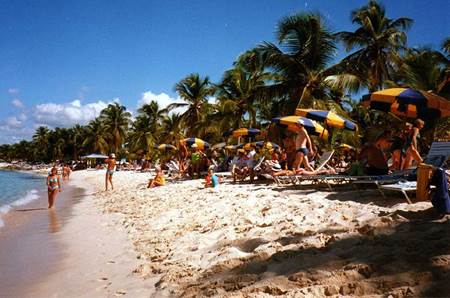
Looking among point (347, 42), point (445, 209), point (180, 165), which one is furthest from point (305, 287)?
point (347, 42)

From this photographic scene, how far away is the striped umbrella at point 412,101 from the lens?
679 centimetres

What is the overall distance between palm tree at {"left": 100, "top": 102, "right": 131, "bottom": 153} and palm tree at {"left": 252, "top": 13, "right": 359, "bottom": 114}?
41701mm

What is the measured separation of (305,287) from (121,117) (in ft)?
179

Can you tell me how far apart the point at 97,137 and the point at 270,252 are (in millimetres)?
61497

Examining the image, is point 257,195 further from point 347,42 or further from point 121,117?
point 121,117

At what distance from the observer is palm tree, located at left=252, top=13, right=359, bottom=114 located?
1592cm

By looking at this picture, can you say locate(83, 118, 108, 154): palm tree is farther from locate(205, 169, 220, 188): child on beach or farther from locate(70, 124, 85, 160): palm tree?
locate(205, 169, 220, 188): child on beach

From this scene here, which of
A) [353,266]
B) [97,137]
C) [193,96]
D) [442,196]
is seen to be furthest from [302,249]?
[97,137]

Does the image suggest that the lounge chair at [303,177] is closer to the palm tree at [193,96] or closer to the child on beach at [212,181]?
the child on beach at [212,181]

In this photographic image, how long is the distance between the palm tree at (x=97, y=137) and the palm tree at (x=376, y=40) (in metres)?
46.2

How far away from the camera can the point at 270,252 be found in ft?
11.9

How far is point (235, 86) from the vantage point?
25172mm

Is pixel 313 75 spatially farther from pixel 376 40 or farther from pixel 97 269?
pixel 97 269

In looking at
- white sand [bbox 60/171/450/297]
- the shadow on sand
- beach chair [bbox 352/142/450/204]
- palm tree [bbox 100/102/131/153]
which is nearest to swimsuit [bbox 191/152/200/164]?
white sand [bbox 60/171/450/297]
